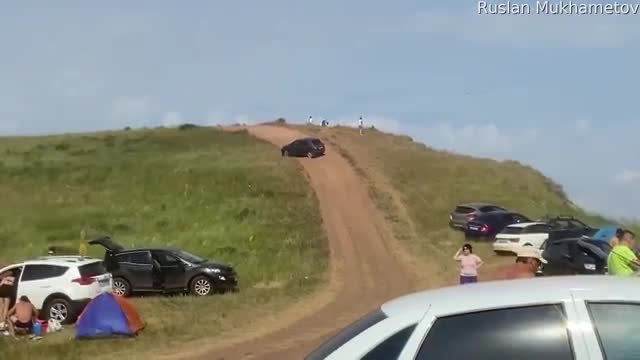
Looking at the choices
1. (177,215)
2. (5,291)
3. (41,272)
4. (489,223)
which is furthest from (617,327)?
(177,215)

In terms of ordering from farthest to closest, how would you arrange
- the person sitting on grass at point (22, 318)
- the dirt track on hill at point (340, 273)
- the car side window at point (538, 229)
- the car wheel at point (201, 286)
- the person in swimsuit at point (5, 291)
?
the car side window at point (538, 229) → the car wheel at point (201, 286) → the person in swimsuit at point (5, 291) → the person sitting on grass at point (22, 318) → the dirt track on hill at point (340, 273)

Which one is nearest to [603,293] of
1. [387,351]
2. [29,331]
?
[387,351]

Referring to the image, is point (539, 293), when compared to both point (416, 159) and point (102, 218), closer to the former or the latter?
point (102, 218)

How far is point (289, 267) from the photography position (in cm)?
3116

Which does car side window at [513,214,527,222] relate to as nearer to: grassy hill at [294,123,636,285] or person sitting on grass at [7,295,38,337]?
grassy hill at [294,123,636,285]

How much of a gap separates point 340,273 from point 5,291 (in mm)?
13014

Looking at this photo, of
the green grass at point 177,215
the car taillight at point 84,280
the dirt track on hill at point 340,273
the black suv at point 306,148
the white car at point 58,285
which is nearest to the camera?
the dirt track on hill at point 340,273

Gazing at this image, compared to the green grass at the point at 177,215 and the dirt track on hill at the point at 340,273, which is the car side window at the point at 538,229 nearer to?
the dirt track on hill at the point at 340,273

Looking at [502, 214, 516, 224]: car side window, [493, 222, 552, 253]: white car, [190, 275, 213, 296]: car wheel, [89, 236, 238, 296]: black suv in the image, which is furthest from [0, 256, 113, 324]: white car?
[502, 214, 516, 224]: car side window

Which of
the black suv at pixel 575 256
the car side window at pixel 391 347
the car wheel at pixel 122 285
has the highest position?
the car side window at pixel 391 347

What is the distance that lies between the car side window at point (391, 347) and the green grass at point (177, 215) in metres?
11.8

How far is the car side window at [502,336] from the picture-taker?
4.22 m

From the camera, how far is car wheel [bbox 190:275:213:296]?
2512 centimetres

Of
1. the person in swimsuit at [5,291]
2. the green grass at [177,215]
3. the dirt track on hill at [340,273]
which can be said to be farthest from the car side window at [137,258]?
the person in swimsuit at [5,291]
